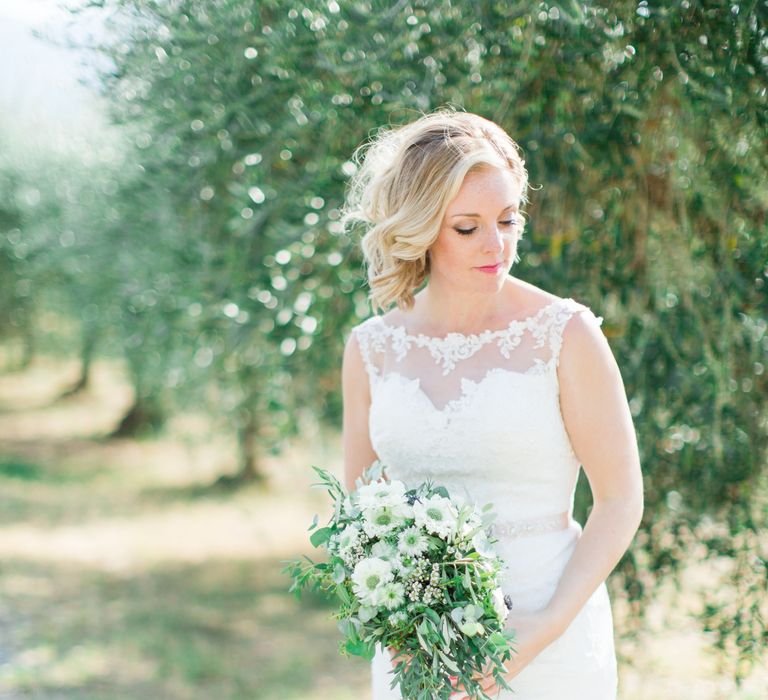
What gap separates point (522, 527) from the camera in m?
2.71

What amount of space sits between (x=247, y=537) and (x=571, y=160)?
9.14 metres

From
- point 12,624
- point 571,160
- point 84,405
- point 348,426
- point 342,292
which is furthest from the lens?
point 84,405

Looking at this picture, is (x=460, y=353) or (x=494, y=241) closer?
(x=494, y=241)

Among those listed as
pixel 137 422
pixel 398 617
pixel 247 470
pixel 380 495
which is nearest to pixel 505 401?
pixel 380 495

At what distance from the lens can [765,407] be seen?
3.97 meters

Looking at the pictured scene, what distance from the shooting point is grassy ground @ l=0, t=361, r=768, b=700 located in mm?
6957

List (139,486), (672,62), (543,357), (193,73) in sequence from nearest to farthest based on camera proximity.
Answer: (543,357) < (672,62) < (193,73) < (139,486)

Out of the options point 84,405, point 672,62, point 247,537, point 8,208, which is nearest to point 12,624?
point 247,537

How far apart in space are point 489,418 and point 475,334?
0.93ft

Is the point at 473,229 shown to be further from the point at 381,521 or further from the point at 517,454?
the point at 381,521

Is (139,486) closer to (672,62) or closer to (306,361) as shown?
(306,361)

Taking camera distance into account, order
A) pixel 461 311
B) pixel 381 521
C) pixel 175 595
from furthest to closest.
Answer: pixel 175 595
pixel 461 311
pixel 381 521

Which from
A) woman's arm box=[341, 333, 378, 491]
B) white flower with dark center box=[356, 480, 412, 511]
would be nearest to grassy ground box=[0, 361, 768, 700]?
woman's arm box=[341, 333, 378, 491]

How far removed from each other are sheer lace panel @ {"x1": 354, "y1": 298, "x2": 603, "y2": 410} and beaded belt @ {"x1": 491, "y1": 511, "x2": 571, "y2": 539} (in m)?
0.36
